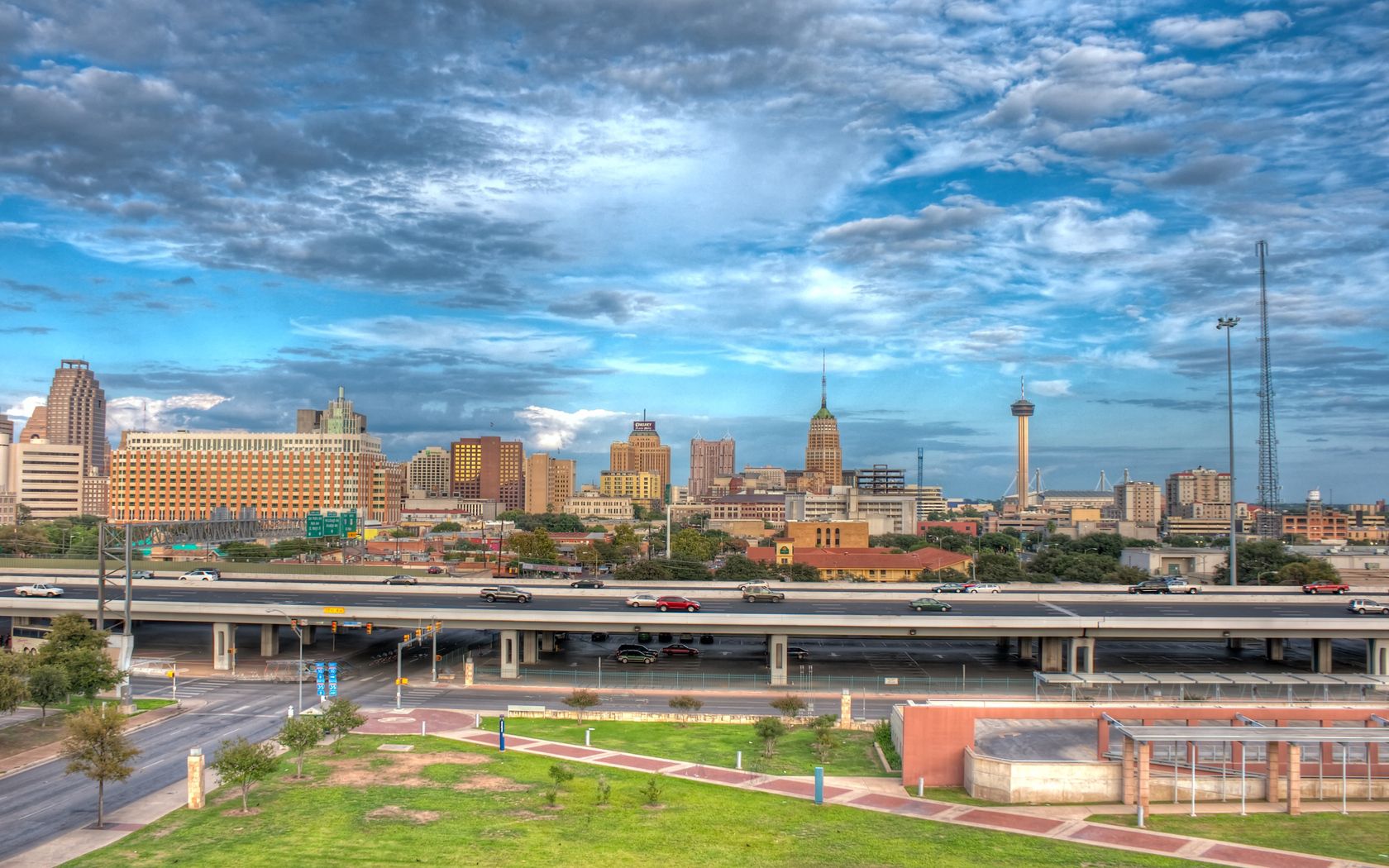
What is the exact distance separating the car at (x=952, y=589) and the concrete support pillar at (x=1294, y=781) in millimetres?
52332

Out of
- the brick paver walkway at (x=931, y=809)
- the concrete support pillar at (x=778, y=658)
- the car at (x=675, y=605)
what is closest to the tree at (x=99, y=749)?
the brick paver walkway at (x=931, y=809)

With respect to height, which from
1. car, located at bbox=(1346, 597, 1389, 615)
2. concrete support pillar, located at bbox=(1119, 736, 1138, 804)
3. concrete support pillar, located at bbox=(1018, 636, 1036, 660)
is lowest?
concrete support pillar, located at bbox=(1018, 636, 1036, 660)

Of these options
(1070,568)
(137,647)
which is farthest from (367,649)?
(1070,568)

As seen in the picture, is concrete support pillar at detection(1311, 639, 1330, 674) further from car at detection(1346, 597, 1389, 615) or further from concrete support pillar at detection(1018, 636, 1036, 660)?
concrete support pillar at detection(1018, 636, 1036, 660)

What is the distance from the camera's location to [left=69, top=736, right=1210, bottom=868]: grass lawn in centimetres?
Answer: 3216

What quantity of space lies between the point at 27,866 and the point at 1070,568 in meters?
132

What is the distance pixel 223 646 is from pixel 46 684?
20360 mm

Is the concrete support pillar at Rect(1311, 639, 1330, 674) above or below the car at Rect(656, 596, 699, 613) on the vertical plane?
below

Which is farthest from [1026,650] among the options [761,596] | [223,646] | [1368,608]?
[223,646]

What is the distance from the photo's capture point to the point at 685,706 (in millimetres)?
54531

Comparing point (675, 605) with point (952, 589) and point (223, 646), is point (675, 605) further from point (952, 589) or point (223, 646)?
point (952, 589)

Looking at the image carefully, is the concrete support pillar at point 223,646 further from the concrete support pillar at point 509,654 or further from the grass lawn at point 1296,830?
the grass lawn at point 1296,830

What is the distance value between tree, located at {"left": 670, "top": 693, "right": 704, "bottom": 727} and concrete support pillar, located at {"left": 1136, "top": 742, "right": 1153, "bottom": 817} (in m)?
23.2

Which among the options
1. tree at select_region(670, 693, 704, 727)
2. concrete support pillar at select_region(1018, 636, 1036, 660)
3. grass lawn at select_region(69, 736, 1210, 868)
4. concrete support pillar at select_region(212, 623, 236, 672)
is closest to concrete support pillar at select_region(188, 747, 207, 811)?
grass lawn at select_region(69, 736, 1210, 868)
